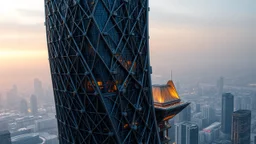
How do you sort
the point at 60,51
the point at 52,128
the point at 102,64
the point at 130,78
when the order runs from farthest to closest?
the point at 52,128, the point at 60,51, the point at 130,78, the point at 102,64

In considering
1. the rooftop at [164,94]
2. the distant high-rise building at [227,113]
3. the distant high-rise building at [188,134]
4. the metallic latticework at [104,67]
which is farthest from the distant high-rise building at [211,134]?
the metallic latticework at [104,67]

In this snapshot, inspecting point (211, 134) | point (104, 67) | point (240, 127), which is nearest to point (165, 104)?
point (104, 67)

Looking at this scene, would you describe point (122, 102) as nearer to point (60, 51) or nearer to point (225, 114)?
point (60, 51)

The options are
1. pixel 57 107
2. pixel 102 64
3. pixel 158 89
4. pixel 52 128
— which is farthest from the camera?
pixel 52 128

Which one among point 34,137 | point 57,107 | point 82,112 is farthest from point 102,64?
point 34,137

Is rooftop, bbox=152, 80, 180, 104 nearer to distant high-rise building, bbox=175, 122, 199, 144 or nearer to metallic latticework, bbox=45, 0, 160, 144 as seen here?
metallic latticework, bbox=45, 0, 160, 144

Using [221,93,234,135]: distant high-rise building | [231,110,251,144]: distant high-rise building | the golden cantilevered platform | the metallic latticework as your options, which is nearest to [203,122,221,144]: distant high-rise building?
[221,93,234,135]: distant high-rise building

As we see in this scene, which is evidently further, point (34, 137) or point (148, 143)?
point (34, 137)
